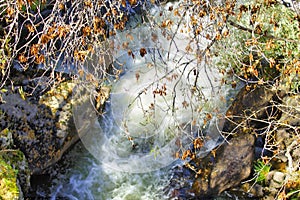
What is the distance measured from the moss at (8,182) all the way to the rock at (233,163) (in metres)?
2.44

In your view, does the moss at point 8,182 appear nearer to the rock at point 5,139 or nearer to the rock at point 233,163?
the rock at point 5,139

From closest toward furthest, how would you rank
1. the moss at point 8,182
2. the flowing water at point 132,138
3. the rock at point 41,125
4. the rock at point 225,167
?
the moss at point 8,182, the rock at point 41,125, the rock at point 225,167, the flowing water at point 132,138

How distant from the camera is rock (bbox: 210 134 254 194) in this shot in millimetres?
5074

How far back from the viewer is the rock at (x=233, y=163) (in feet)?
16.6

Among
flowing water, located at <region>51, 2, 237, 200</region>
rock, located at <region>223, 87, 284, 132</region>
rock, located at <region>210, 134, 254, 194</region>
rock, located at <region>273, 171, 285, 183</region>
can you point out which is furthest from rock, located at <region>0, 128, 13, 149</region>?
rock, located at <region>273, 171, 285, 183</region>

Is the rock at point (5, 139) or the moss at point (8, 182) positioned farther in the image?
the rock at point (5, 139)

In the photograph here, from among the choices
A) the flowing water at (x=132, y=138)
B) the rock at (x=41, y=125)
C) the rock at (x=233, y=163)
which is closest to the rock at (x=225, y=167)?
the rock at (x=233, y=163)

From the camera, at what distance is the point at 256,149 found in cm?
557

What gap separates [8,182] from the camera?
12.8 feet

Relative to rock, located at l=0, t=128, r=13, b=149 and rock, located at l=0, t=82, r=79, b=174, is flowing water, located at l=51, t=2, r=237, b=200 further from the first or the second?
rock, located at l=0, t=128, r=13, b=149

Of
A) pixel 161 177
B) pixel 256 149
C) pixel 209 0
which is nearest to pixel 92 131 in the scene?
pixel 161 177

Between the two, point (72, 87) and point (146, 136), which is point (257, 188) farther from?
point (72, 87)

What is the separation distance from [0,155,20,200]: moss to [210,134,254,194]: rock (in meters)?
2.44

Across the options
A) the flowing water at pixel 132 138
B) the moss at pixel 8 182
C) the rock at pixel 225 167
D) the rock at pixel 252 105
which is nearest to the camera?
the moss at pixel 8 182
